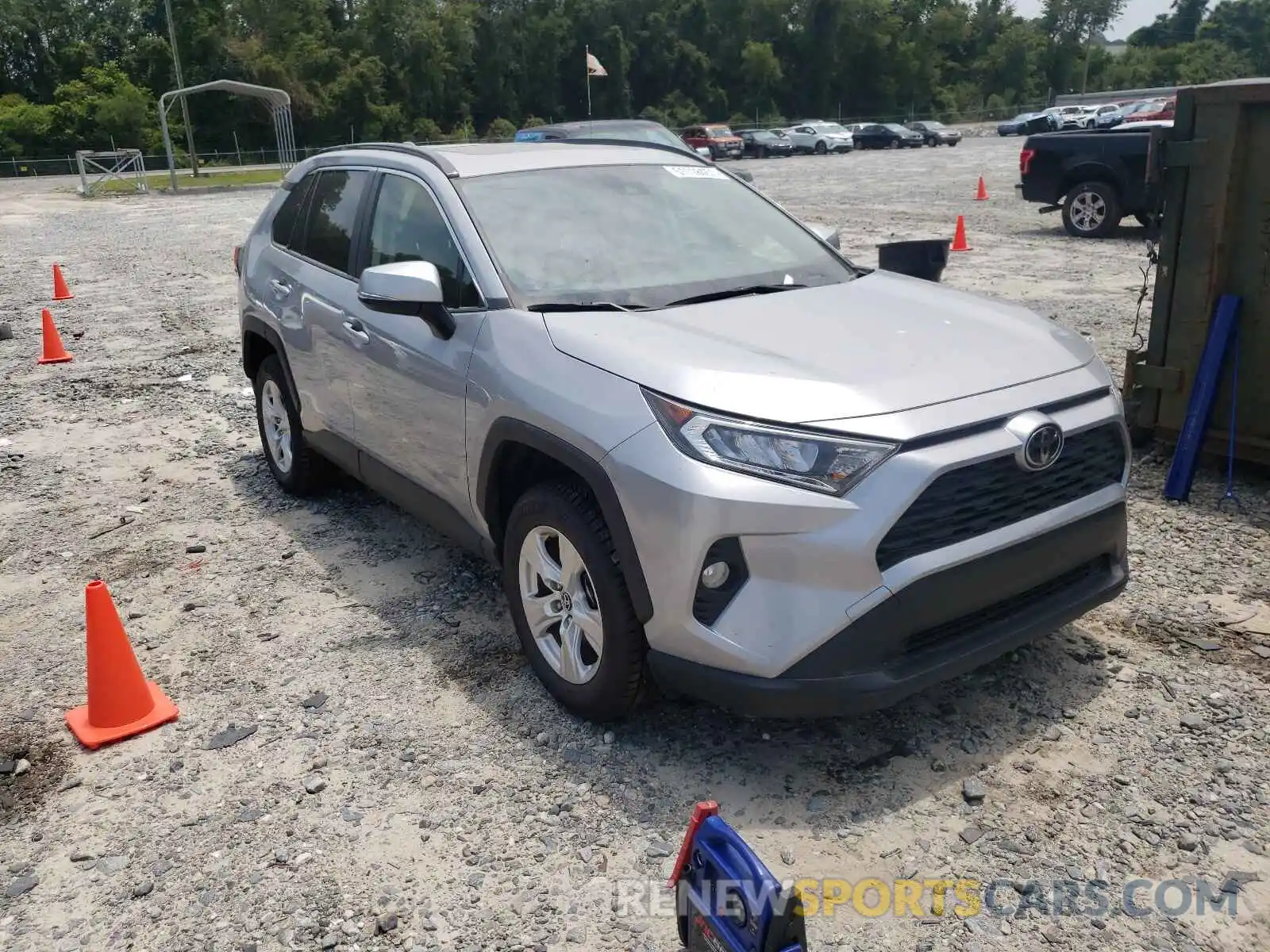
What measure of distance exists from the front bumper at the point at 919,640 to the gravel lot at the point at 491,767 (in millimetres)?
394

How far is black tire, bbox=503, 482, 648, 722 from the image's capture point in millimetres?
3324

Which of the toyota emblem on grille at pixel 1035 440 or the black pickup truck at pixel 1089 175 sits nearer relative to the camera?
the toyota emblem on grille at pixel 1035 440

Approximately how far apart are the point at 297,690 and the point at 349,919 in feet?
4.36

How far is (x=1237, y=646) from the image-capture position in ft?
13.1

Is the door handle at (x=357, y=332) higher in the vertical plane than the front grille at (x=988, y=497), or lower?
higher

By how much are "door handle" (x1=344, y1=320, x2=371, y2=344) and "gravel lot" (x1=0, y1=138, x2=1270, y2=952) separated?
3.62 feet

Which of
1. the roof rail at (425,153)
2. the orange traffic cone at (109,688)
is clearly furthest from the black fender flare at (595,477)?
the orange traffic cone at (109,688)

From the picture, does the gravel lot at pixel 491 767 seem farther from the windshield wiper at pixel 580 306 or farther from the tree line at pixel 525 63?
the tree line at pixel 525 63

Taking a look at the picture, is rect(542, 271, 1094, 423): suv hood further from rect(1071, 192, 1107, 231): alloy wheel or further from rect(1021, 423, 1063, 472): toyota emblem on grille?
rect(1071, 192, 1107, 231): alloy wheel

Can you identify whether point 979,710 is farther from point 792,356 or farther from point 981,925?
point 792,356

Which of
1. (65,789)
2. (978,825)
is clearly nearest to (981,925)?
(978,825)

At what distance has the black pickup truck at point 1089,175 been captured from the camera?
45.2 feet

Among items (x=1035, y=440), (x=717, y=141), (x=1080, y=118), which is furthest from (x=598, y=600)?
(x=1080, y=118)

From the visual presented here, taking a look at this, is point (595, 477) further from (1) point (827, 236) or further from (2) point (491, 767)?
(1) point (827, 236)
